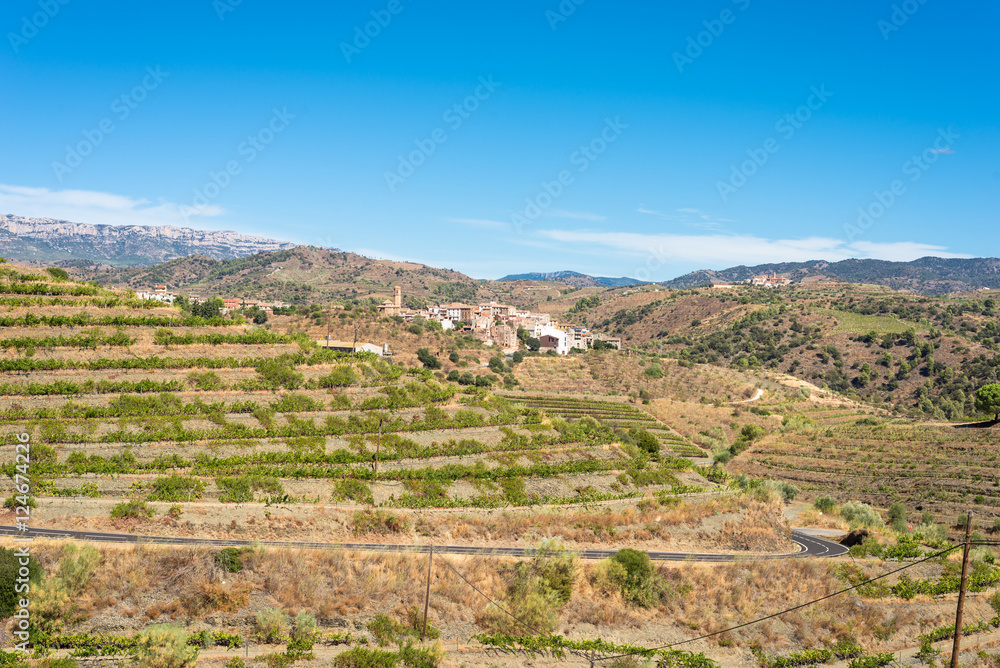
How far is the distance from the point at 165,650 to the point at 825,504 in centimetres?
4065

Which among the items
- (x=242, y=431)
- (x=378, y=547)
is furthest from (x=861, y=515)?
(x=242, y=431)

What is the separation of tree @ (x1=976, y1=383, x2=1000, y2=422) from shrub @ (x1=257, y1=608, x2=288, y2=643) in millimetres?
61631

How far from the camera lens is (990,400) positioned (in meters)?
58.6

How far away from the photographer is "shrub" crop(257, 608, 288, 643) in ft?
68.5

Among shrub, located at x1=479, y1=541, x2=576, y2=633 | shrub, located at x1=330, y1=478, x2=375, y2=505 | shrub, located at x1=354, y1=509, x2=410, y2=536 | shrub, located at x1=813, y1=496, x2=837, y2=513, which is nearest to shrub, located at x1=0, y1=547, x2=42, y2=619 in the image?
shrub, located at x1=354, y1=509, x2=410, y2=536

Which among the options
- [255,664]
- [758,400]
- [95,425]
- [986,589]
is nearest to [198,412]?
[95,425]

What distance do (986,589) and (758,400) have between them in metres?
52.1

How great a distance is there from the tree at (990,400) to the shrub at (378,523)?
5479cm

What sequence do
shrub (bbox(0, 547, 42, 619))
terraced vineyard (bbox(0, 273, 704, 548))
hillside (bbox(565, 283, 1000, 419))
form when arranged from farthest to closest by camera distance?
hillside (bbox(565, 283, 1000, 419)), terraced vineyard (bbox(0, 273, 704, 548)), shrub (bbox(0, 547, 42, 619))

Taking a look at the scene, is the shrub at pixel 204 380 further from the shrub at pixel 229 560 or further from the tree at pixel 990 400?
the tree at pixel 990 400

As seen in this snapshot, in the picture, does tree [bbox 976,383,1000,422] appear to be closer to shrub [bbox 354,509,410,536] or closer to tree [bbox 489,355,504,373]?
tree [bbox 489,355,504,373]

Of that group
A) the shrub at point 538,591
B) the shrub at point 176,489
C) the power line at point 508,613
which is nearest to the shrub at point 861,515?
the shrub at point 538,591

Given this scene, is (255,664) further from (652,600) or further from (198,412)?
(198,412)

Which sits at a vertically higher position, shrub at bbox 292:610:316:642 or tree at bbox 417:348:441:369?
tree at bbox 417:348:441:369
